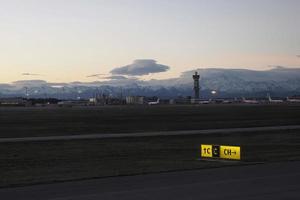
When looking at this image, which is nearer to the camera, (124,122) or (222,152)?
(222,152)

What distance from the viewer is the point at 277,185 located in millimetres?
14172

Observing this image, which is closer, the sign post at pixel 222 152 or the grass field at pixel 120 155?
the grass field at pixel 120 155

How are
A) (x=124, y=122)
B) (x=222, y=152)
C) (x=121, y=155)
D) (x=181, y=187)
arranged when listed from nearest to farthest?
(x=181, y=187), (x=222, y=152), (x=121, y=155), (x=124, y=122)

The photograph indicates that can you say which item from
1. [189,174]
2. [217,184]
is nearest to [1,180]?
[189,174]

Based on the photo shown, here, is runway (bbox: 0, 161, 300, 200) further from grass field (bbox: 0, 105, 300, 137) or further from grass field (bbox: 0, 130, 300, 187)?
grass field (bbox: 0, 105, 300, 137)

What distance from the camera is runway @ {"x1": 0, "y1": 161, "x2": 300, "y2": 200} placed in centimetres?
1281

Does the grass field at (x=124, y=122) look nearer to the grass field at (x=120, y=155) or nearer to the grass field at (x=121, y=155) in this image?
the grass field at (x=121, y=155)

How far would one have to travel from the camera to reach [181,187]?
46.4 feet

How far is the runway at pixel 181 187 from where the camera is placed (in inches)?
504

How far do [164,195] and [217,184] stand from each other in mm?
2117

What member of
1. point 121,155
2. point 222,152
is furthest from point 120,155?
point 222,152

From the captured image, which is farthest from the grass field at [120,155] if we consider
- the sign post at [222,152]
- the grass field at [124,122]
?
the grass field at [124,122]

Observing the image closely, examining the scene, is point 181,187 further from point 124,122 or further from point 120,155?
point 124,122

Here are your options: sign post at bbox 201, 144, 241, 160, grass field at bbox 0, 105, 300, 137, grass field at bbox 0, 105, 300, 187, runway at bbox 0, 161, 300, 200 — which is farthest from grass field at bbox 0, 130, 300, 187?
grass field at bbox 0, 105, 300, 137
